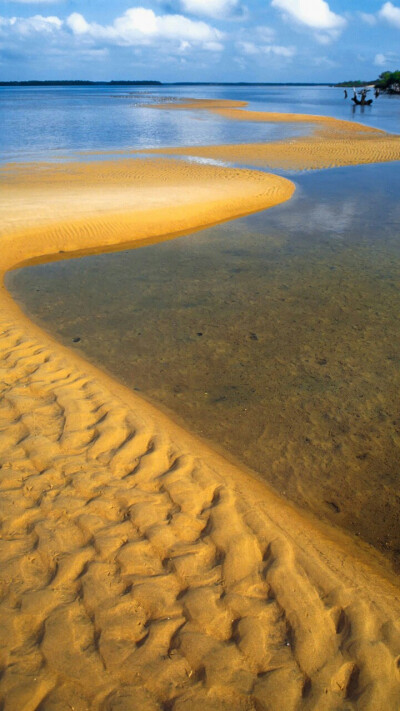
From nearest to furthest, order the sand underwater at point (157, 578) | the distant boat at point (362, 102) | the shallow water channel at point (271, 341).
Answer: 1. the sand underwater at point (157, 578)
2. the shallow water channel at point (271, 341)
3. the distant boat at point (362, 102)

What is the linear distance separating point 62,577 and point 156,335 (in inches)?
152

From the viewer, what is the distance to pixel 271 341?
234 inches

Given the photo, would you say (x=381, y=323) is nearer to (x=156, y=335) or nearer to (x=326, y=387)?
(x=326, y=387)

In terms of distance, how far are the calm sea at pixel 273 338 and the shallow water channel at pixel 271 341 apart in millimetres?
19

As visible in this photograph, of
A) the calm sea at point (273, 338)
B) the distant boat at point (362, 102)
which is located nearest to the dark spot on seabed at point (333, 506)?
the calm sea at point (273, 338)

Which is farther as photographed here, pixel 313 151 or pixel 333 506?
pixel 313 151

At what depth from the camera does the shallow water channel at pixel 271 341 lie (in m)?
3.94

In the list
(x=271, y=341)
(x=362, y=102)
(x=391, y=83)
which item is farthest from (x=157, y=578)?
(x=391, y=83)

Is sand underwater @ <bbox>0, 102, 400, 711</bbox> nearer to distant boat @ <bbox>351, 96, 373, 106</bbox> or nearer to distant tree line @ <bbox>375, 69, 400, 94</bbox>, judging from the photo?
distant boat @ <bbox>351, 96, 373, 106</bbox>

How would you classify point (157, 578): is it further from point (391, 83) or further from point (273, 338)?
point (391, 83)

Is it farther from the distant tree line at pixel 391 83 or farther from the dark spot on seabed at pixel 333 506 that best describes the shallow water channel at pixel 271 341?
the distant tree line at pixel 391 83

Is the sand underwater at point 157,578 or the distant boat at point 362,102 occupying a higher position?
the distant boat at point 362,102

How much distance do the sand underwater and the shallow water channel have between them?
1.45ft

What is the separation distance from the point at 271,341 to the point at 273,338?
97 millimetres
